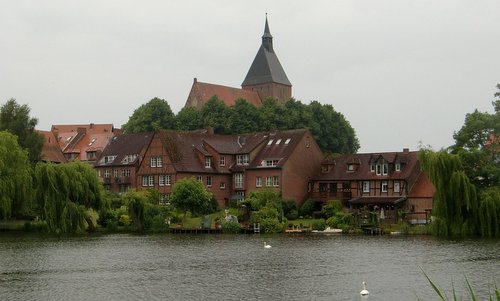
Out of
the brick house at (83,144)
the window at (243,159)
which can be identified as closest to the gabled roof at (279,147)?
the window at (243,159)

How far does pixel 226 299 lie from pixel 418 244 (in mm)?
27244

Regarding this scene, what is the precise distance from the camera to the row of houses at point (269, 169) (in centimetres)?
7875

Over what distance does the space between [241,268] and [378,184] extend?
4422 cm

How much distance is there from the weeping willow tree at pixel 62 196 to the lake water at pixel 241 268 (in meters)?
5.47

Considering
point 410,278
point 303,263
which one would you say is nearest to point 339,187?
point 303,263

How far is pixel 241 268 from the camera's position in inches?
1503

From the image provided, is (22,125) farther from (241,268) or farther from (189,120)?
(241,268)

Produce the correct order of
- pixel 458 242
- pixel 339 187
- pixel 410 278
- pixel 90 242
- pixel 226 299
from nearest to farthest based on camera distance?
pixel 226 299
pixel 410 278
pixel 458 242
pixel 90 242
pixel 339 187

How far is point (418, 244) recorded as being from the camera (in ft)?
172

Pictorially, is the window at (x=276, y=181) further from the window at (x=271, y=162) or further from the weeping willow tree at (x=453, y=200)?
the weeping willow tree at (x=453, y=200)

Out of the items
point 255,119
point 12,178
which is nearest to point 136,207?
point 12,178

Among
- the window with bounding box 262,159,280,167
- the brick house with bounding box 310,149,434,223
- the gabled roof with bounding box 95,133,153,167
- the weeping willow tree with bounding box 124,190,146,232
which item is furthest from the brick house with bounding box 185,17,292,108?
the weeping willow tree with bounding box 124,190,146,232

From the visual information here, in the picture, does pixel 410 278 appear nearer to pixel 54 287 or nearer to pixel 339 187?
pixel 54 287

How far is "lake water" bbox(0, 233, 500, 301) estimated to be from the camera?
29.8 metres
